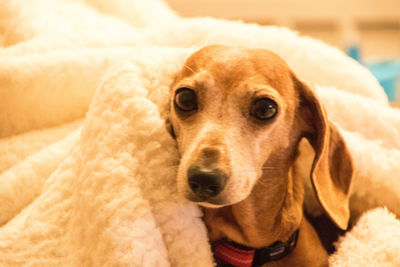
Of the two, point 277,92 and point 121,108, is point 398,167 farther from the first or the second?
point 121,108

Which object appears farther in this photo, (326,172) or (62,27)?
(62,27)

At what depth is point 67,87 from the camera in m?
1.06

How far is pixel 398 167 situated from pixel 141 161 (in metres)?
0.72

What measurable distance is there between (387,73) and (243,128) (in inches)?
66.8

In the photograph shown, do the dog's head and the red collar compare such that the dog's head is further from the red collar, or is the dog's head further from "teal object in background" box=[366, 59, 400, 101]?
"teal object in background" box=[366, 59, 400, 101]

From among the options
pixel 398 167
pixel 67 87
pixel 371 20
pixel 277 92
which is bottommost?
pixel 371 20

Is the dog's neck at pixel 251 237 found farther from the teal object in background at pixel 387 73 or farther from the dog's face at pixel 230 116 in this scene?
the teal object in background at pixel 387 73

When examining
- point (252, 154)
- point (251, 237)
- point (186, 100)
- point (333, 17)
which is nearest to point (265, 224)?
point (251, 237)

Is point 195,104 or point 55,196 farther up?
point 195,104

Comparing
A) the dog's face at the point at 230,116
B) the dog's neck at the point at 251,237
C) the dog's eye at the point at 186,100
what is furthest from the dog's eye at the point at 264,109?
the dog's neck at the point at 251,237

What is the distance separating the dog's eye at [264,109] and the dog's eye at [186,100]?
12 cm

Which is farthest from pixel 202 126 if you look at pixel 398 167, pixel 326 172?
pixel 398 167

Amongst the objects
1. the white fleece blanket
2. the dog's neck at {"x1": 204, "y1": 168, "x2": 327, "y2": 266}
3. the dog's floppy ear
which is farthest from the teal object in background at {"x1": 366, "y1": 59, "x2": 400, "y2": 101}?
the dog's neck at {"x1": 204, "y1": 168, "x2": 327, "y2": 266}

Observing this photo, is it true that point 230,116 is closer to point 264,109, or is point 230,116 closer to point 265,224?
point 264,109
